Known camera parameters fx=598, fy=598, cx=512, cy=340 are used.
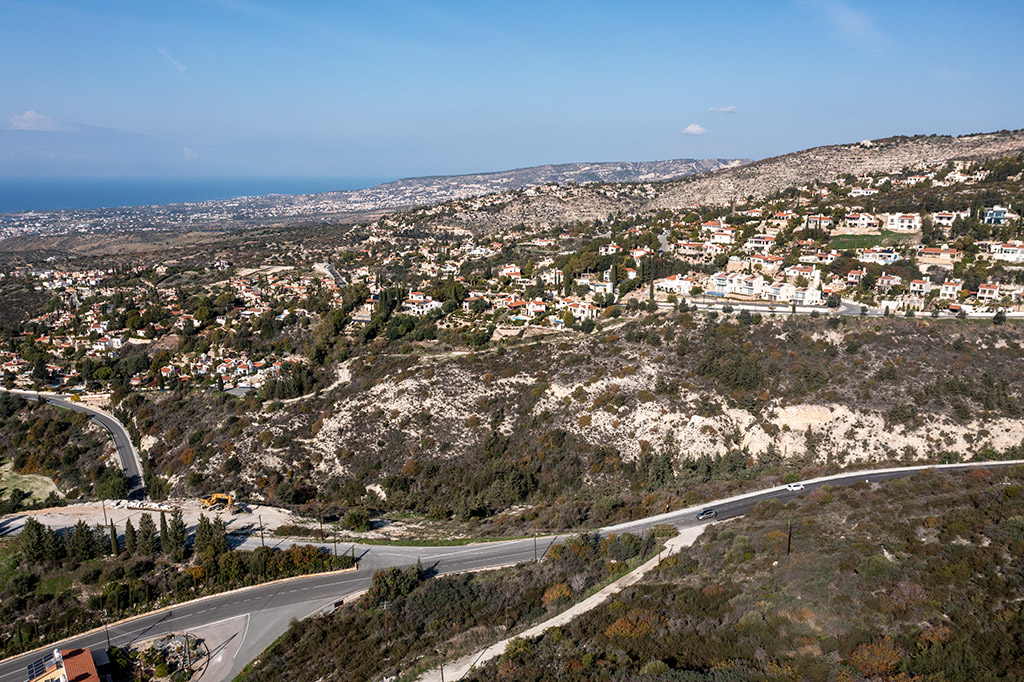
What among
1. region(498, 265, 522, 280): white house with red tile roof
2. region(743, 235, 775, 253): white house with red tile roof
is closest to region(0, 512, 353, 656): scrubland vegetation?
region(498, 265, 522, 280): white house with red tile roof

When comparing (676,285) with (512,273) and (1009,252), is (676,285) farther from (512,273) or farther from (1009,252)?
(1009,252)

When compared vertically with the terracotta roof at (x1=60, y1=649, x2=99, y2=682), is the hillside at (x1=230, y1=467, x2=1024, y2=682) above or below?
above

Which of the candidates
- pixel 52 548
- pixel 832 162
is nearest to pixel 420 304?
pixel 52 548

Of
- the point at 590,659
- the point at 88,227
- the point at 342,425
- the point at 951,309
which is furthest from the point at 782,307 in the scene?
the point at 88,227

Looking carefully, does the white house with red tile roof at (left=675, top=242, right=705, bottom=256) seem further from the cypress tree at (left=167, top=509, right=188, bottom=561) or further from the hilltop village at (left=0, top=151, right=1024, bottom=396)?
the cypress tree at (left=167, top=509, right=188, bottom=561)

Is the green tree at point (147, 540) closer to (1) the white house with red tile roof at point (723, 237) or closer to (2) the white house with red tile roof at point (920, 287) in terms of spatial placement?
(2) the white house with red tile roof at point (920, 287)

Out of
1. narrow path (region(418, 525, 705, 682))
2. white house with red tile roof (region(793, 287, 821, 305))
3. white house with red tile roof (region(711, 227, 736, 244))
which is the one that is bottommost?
narrow path (region(418, 525, 705, 682))
